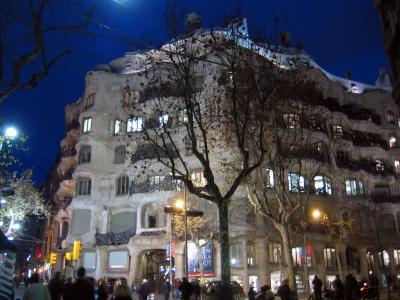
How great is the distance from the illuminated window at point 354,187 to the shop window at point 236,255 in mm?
16539

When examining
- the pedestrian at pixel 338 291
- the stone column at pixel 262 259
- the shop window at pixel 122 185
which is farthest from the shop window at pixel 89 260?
the pedestrian at pixel 338 291

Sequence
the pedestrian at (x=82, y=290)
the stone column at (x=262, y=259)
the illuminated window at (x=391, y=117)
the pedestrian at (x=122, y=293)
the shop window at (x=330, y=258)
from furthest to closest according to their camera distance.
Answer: the illuminated window at (x=391, y=117) < the shop window at (x=330, y=258) < the stone column at (x=262, y=259) < the pedestrian at (x=122, y=293) < the pedestrian at (x=82, y=290)

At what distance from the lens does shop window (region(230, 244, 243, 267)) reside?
38.8 meters

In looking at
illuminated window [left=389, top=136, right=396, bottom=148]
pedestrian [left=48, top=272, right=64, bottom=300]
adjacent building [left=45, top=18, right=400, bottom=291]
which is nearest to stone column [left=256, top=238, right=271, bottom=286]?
adjacent building [left=45, top=18, right=400, bottom=291]

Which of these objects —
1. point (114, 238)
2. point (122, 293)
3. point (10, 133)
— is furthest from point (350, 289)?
point (114, 238)

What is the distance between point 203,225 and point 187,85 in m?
20.7

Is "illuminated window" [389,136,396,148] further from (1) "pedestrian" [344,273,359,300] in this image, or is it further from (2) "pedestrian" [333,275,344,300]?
(1) "pedestrian" [344,273,359,300]

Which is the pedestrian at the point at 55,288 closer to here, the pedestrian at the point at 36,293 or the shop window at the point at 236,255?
the pedestrian at the point at 36,293

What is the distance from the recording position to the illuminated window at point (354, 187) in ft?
161

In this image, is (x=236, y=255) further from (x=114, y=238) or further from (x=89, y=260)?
(x=89, y=260)

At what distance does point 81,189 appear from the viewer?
47719mm

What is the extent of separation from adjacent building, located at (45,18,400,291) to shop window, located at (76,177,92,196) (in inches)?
4.2

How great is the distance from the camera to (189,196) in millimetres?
41062

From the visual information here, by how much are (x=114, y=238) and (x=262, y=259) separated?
49.0 ft
